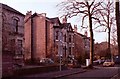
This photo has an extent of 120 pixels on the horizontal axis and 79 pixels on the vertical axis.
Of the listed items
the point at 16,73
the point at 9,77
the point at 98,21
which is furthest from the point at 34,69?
the point at 98,21

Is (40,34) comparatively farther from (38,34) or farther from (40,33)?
(38,34)

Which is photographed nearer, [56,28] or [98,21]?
[98,21]

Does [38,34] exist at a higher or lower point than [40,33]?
lower

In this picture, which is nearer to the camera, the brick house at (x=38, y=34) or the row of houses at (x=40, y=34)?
the row of houses at (x=40, y=34)

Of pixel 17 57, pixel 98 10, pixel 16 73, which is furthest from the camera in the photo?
pixel 17 57

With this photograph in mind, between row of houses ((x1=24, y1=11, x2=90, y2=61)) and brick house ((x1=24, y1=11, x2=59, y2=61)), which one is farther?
brick house ((x1=24, y1=11, x2=59, y2=61))

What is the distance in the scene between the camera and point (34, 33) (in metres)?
72.3

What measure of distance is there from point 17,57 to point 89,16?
1353 cm

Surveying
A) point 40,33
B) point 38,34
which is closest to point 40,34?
point 40,33

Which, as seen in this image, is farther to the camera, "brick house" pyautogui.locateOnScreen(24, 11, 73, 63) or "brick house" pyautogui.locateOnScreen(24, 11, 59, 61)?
"brick house" pyautogui.locateOnScreen(24, 11, 59, 61)

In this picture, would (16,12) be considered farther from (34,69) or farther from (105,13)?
(34,69)

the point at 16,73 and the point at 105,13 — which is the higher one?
the point at 105,13

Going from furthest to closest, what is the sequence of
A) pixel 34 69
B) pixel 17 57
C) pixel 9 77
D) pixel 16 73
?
1. pixel 17 57
2. pixel 34 69
3. pixel 16 73
4. pixel 9 77

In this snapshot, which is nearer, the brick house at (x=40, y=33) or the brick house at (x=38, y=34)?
the brick house at (x=40, y=33)
